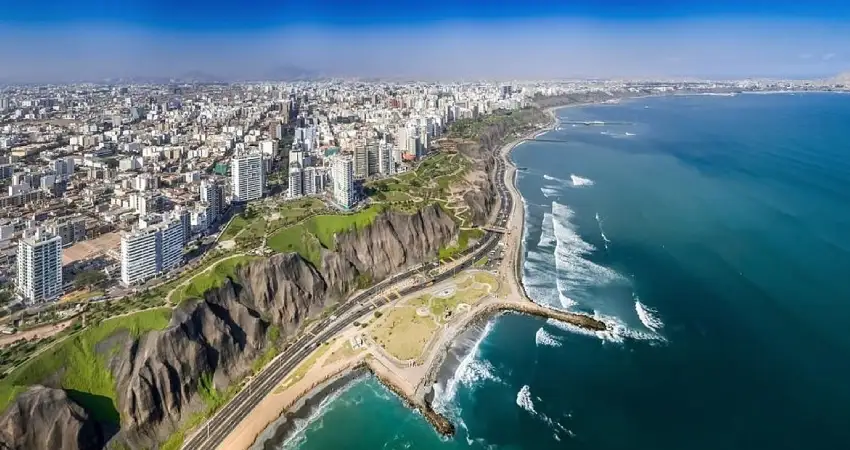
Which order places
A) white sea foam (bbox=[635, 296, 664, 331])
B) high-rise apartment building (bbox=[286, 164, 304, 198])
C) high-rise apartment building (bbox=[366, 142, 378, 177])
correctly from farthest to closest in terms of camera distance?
high-rise apartment building (bbox=[366, 142, 378, 177]) < high-rise apartment building (bbox=[286, 164, 304, 198]) < white sea foam (bbox=[635, 296, 664, 331])

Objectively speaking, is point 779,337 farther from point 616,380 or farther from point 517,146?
point 517,146

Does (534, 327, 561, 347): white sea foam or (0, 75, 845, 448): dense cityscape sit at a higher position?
(0, 75, 845, 448): dense cityscape

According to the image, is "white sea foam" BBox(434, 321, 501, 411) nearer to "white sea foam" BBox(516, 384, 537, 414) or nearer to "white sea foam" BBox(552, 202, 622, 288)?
"white sea foam" BBox(516, 384, 537, 414)

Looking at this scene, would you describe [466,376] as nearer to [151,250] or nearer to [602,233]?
[151,250]

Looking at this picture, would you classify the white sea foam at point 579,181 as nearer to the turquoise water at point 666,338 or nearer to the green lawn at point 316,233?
the turquoise water at point 666,338

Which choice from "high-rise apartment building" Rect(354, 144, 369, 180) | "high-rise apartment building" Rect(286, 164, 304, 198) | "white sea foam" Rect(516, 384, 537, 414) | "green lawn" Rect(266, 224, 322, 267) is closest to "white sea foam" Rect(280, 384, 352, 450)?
"white sea foam" Rect(516, 384, 537, 414)

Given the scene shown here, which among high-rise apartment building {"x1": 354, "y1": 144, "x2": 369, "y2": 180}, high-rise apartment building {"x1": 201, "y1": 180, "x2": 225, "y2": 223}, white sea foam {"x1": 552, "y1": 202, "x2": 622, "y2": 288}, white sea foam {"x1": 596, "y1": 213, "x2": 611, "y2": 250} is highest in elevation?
high-rise apartment building {"x1": 354, "y1": 144, "x2": 369, "y2": 180}
